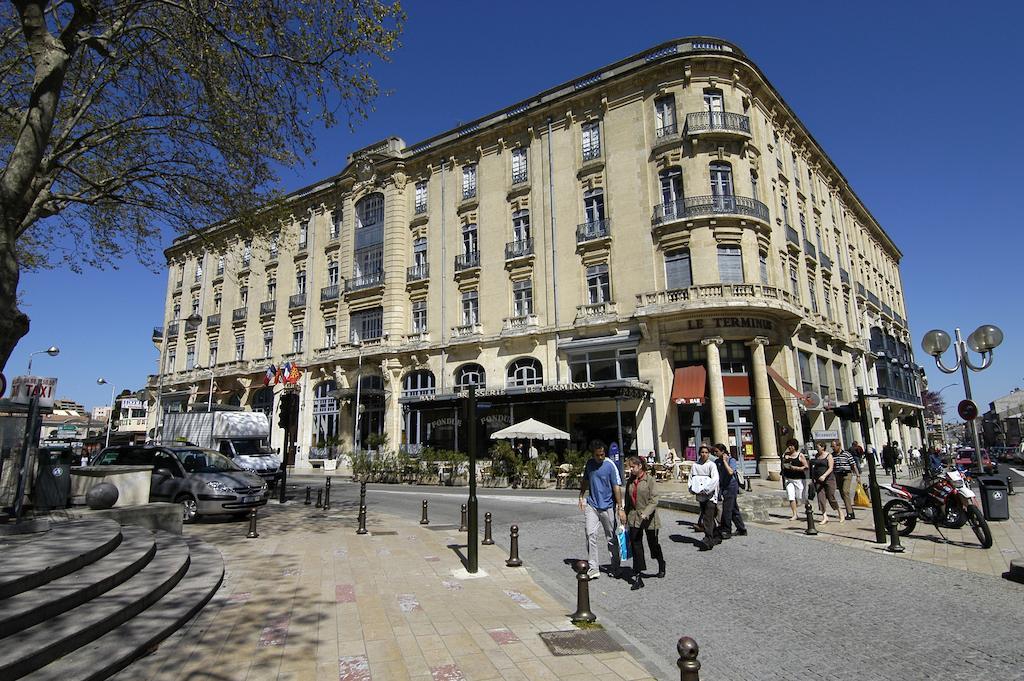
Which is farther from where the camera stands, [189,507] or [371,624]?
[189,507]

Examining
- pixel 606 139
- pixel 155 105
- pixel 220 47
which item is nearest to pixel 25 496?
pixel 155 105

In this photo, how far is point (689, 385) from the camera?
75.7ft

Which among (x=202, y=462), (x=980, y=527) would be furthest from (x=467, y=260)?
(x=980, y=527)

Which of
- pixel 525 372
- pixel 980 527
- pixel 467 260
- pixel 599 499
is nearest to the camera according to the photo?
pixel 599 499

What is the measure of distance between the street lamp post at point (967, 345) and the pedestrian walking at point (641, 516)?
7.54m

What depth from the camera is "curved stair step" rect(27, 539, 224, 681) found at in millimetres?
4270

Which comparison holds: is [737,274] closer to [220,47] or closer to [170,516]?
[220,47]

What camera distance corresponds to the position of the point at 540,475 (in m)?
20.6

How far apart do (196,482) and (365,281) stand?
22052 millimetres

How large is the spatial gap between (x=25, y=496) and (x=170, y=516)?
3.14 meters

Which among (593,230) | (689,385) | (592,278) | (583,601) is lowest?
(583,601)

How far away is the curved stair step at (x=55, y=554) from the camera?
516 centimetres

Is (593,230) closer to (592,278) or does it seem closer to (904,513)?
(592,278)

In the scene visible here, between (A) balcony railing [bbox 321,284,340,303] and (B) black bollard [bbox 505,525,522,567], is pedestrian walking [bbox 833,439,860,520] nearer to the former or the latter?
(B) black bollard [bbox 505,525,522,567]
